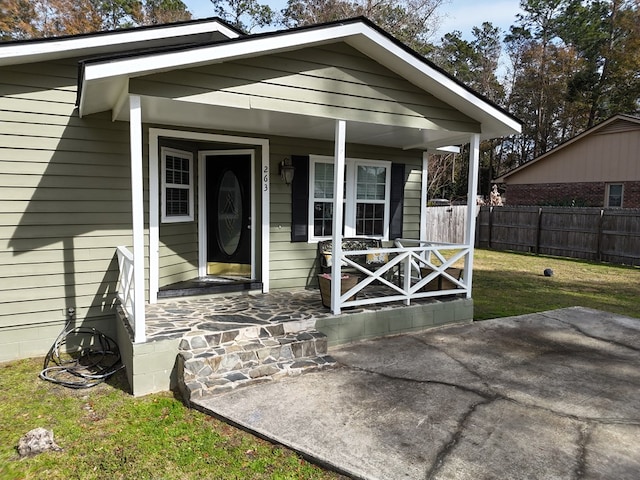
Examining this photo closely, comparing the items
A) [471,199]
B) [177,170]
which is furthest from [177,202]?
[471,199]

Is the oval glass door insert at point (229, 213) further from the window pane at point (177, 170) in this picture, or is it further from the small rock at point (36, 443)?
the small rock at point (36, 443)

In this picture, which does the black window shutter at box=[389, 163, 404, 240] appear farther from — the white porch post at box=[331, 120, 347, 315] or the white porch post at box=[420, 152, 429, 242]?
the white porch post at box=[331, 120, 347, 315]

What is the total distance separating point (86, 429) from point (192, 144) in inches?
151

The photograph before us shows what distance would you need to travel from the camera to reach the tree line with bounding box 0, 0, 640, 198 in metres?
19.0

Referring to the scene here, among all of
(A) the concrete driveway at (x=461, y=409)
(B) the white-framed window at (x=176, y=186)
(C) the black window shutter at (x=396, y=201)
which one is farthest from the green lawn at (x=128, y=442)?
(C) the black window shutter at (x=396, y=201)

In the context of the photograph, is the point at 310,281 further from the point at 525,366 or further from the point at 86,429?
the point at 86,429


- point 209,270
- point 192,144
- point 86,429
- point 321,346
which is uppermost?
point 192,144

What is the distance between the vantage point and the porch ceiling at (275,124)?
4.29 metres

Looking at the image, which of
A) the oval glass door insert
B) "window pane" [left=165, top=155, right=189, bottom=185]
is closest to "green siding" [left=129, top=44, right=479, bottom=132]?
"window pane" [left=165, top=155, right=189, bottom=185]

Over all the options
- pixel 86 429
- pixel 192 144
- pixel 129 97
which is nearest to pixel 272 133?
pixel 192 144

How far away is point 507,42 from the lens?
29781 millimetres

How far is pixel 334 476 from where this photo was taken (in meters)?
2.60

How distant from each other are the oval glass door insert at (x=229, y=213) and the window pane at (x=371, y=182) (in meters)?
1.94

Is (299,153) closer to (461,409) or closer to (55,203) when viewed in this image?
(55,203)
